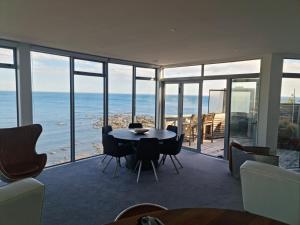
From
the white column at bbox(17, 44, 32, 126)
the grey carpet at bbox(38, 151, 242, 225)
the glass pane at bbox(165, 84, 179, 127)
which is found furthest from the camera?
the glass pane at bbox(165, 84, 179, 127)

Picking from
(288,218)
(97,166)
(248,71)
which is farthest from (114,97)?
(288,218)

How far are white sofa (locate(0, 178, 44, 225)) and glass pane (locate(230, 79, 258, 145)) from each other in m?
4.94

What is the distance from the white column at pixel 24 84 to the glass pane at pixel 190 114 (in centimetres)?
419

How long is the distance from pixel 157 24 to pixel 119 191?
8.83 feet

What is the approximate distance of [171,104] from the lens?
23.2 ft

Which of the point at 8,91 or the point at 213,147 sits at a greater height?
the point at 8,91

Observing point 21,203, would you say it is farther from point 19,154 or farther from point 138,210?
point 19,154

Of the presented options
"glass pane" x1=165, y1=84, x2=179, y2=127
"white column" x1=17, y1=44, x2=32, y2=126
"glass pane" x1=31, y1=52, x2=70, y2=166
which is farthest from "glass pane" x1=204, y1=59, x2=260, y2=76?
"white column" x1=17, y1=44, x2=32, y2=126

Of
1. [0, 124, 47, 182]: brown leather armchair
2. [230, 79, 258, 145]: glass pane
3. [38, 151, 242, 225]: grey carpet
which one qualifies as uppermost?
[230, 79, 258, 145]: glass pane

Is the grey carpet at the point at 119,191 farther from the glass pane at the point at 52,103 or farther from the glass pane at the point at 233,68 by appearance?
the glass pane at the point at 233,68

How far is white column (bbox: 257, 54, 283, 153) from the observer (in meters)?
4.68

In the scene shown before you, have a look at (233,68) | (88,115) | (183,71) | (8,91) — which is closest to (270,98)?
(233,68)

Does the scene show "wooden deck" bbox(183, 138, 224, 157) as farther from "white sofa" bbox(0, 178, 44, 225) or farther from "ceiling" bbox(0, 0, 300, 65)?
"white sofa" bbox(0, 178, 44, 225)

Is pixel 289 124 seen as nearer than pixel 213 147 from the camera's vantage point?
Yes
